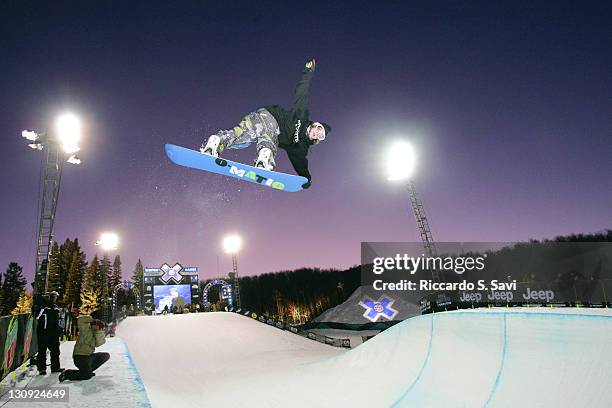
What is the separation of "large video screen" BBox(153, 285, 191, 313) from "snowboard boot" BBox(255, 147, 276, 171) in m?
41.3

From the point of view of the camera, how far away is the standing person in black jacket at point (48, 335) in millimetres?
6691

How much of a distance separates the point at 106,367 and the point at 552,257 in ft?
207

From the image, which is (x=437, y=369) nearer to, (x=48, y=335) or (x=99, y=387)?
(x=99, y=387)

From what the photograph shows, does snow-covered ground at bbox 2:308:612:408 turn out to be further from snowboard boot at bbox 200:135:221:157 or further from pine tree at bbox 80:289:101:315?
pine tree at bbox 80:289:101:315

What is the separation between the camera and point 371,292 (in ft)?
205

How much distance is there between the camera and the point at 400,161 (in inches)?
1088

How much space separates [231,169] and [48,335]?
443 cm

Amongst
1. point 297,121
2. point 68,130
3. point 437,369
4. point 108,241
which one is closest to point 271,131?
point 297,121

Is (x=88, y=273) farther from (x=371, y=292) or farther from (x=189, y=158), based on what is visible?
(x=189, y=158)

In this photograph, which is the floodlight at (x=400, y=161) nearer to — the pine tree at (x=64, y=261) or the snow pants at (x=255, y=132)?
the snow pants at (x=255, y=132)

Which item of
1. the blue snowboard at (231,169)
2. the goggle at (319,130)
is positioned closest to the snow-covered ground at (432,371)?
the blue snowboard at (231,169)

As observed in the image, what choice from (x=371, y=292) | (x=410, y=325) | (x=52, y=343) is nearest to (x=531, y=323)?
(x=410, y=325)

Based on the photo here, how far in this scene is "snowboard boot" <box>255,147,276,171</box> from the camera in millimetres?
6590

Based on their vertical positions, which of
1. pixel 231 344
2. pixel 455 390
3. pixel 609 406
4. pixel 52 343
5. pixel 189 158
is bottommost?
pixel 231 344
